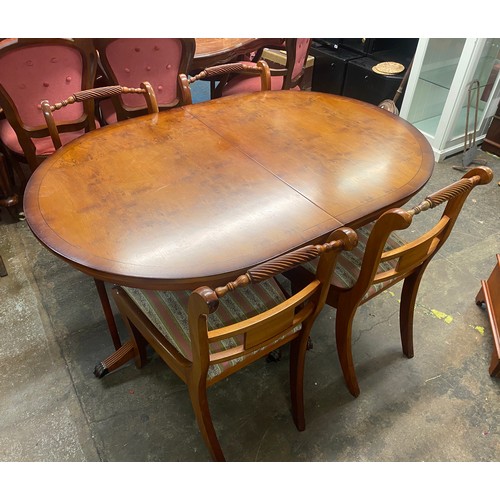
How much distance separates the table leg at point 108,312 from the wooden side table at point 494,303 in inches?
60.6

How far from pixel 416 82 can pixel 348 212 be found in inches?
89.5

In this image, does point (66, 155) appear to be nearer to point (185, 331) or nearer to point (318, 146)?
point (185, 331)

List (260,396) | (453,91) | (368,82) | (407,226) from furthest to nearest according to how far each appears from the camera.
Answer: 1. (368,82)
2. (453,91)
3. (260,396)
4. (407,226)

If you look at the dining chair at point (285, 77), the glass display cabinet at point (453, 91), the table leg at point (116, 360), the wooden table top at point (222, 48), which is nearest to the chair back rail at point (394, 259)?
the table leg at point (116, 360)

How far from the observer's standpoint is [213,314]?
1290mm

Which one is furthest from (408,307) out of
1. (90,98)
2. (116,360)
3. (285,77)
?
(285,77)

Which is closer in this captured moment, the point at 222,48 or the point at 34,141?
the point at 34,141

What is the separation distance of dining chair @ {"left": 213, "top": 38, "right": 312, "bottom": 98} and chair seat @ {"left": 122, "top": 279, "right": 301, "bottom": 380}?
1826 millimetres

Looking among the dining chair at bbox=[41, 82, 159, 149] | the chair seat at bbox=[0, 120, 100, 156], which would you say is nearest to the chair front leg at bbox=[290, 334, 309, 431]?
the dining chair at bbox=[41, 82, 159, 149]

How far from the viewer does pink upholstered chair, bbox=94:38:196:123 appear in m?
2.14

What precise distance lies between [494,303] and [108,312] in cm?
164

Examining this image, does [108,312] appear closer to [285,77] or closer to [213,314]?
[213,314]

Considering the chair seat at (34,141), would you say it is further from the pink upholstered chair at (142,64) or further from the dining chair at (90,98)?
the dining chair at (90,98)

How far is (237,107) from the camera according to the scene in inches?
70.9
